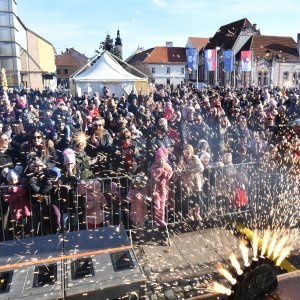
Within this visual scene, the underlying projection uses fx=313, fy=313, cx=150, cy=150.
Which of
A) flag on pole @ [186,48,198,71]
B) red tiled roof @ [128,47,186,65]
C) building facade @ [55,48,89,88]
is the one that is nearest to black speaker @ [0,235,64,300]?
flag on pole @ [186,48,198,71]

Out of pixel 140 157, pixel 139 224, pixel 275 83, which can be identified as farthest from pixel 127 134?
pixel 275 83

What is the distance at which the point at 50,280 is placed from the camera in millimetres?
2229

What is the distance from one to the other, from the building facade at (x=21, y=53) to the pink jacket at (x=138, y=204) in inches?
1815

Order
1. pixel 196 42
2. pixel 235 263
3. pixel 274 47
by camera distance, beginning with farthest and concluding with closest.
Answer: pixel 196 42, pixel 274 47, pixel 235 263

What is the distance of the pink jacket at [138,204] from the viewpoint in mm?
5812

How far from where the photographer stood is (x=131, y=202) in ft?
19.2

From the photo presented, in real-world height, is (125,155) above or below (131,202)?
above

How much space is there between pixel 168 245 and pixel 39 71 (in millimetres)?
56356

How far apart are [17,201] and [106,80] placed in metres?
18.4

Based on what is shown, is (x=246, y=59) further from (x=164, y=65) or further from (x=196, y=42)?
(x=196, y=42)

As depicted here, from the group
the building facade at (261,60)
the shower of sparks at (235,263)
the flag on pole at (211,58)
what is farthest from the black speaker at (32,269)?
the building facade at (261,60)

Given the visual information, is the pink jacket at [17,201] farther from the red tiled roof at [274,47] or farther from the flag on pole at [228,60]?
the red tiled roof at [274,47]

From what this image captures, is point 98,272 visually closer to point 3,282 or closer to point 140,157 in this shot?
point 3,282

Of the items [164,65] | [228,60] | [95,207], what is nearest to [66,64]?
[164,65]
